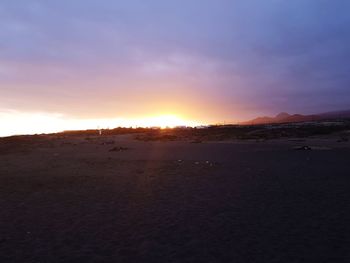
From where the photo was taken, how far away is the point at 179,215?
12.8m

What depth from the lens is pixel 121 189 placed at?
1794 centimetres

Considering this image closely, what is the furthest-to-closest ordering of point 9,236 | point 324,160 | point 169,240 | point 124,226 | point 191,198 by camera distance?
point 324,160
point 191,198
point 124,226
point 9,236
point 169,240

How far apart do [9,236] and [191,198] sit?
6397 millimetres

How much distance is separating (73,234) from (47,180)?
1065 centimetres

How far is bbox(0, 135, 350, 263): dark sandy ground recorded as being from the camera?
9367 millimetres

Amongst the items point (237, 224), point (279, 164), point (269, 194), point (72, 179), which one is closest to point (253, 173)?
point (279, 164)

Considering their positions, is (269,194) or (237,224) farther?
(269,194)

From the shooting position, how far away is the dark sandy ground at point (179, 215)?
937 cm

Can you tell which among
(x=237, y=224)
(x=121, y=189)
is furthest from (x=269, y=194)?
(x=121, y=189)

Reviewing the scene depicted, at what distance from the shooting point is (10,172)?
968 inches

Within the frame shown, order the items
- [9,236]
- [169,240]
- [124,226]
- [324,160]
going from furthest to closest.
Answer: [324,160]
[124,226]
[9,236]
[169,240]

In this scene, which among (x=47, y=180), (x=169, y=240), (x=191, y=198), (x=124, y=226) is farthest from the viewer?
(x=47, y=180)

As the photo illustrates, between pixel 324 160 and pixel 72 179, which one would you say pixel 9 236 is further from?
pixel 324 160

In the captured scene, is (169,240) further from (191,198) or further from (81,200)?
(81,200)
